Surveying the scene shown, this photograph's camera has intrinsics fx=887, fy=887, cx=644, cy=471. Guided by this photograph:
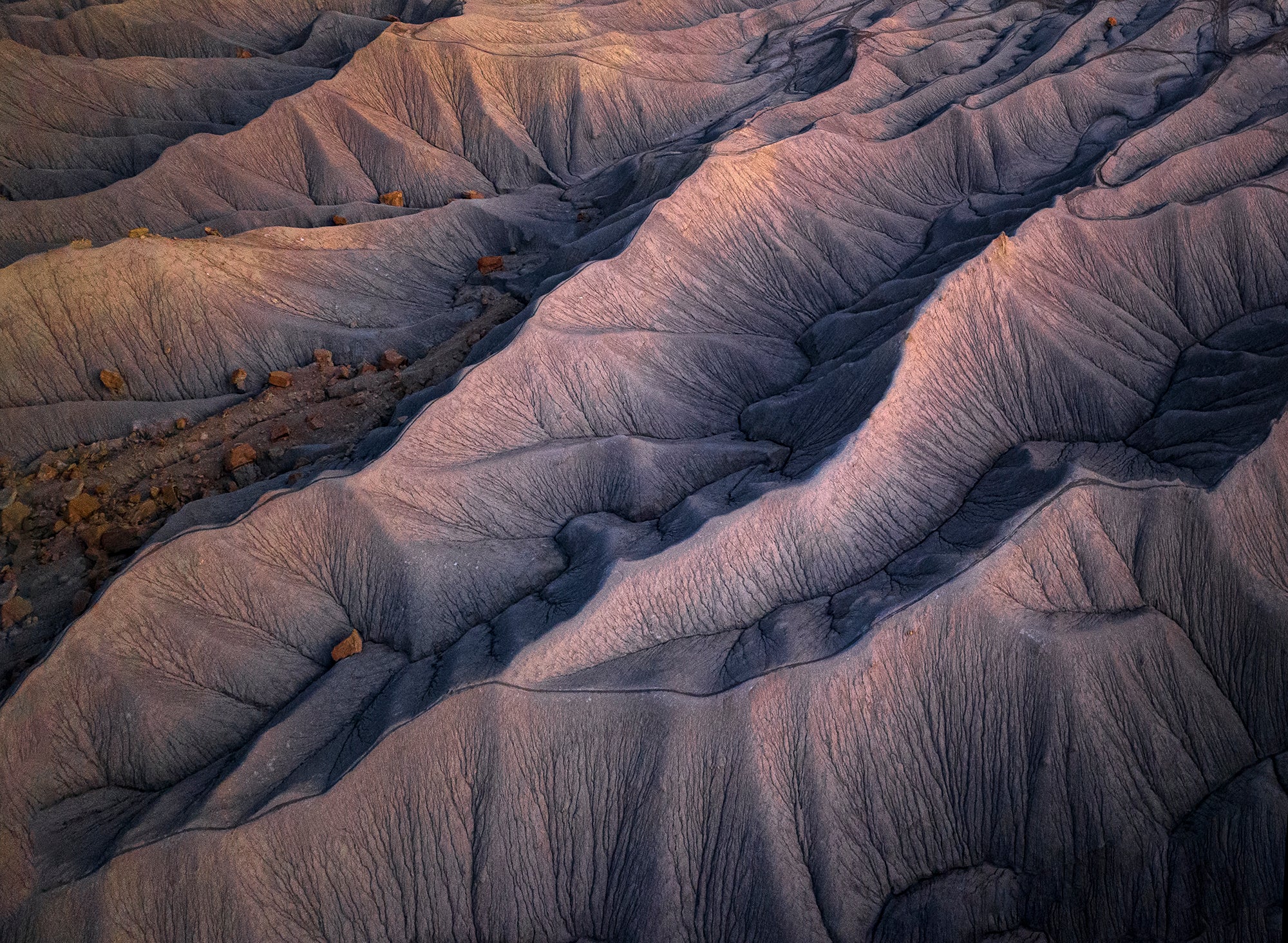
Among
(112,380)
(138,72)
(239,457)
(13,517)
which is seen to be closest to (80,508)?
(13,517)

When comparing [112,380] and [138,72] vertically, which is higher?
[138,72]

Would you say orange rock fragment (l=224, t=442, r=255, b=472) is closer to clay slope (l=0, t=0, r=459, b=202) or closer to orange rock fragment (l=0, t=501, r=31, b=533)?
orange rock fragment (l=0, t=501, r=31, b=533)

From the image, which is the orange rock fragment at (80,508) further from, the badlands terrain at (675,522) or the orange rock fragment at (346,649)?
the orange rock fragment at (346,649)

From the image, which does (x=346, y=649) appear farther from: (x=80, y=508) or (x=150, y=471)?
(x=150, y=471)

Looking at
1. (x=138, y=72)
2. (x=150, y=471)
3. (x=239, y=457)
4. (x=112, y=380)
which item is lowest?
(x=150, y=471)

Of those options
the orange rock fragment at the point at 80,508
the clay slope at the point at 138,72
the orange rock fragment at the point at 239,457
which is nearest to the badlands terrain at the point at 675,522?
the orange rock fragment at the point at 80,508

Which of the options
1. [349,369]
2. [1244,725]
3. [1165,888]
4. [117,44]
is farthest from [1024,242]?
[117,44]
